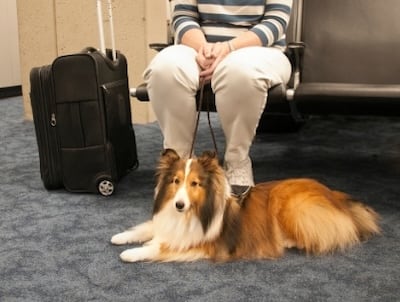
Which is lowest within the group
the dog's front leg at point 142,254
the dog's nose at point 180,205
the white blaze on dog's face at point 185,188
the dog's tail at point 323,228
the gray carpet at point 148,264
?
the gray carpet at point 148,264

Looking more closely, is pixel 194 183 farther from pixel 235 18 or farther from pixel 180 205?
pixel 235 18

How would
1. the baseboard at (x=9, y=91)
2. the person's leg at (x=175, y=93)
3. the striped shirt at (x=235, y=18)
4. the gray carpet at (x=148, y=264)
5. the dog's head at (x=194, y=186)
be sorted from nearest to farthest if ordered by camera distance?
the gray carpet at (x=148, y=264) < the dog's head at (x=194, y=186) < the person's leg at (x=175, y=93) < the striped shirt at (x=235, y=18) < the baseboard at (x=9, y=91)

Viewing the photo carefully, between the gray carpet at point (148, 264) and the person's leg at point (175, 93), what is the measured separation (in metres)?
0.30

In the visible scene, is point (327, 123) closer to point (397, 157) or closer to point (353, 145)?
point (353, 145)

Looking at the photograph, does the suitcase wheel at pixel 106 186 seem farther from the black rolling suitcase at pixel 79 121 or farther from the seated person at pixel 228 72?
the seated person at pixel 228 72

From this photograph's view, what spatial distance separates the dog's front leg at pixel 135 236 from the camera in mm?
1533

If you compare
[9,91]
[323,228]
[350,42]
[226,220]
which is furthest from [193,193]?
[9,91]

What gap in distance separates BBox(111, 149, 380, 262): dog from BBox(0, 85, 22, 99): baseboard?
344 centimetres

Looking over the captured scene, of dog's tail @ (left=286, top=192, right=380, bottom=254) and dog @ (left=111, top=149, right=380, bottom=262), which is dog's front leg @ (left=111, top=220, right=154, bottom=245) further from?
dog's tail @ (left=286, top=192, right=380, bottom=254)

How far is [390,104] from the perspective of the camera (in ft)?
5.57

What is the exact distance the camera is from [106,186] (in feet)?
6.35

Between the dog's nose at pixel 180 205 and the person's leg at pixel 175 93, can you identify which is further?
the person's leg at pixel 175 93

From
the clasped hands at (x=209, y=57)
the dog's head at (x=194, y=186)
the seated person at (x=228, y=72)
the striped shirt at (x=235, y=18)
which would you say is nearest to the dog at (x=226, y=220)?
the dog's head at (x=194, y=186)

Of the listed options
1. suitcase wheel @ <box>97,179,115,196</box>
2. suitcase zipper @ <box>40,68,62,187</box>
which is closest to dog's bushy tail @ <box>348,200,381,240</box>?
suitcase wheel @ <box>97,179,115,196</box>
